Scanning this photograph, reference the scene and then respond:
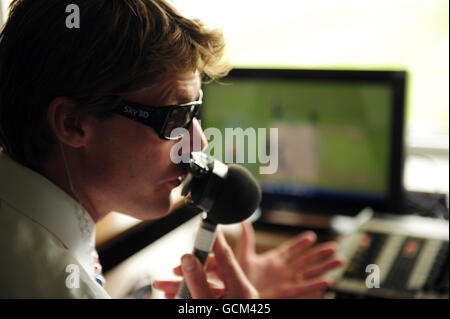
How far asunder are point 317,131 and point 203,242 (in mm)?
717

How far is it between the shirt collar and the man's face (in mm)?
63

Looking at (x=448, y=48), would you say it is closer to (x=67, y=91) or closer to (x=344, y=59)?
(x=344, y=59)

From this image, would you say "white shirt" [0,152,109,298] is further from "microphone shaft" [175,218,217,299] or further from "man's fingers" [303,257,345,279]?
"man's fingers" [303,257,345,279]

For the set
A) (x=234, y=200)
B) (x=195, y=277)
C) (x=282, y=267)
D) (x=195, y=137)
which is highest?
(x=195, y=137)

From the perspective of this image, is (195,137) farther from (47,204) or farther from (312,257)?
(312,257)

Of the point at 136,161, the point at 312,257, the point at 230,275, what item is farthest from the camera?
the point at 312,257

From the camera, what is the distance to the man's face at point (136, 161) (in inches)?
33.6

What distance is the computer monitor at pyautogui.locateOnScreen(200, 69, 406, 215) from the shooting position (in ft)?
4.86

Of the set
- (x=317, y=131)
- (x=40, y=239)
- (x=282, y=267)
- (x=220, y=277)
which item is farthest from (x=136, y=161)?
(x=317, y=131)

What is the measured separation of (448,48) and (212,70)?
1135 millimetres

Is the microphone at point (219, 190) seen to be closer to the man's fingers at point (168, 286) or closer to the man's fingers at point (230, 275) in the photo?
the man's fingers at point (230, 275)

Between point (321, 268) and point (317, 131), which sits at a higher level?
point (317, 131)

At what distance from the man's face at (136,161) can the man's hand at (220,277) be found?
0.12 meters

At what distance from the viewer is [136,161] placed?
2.89 feet
